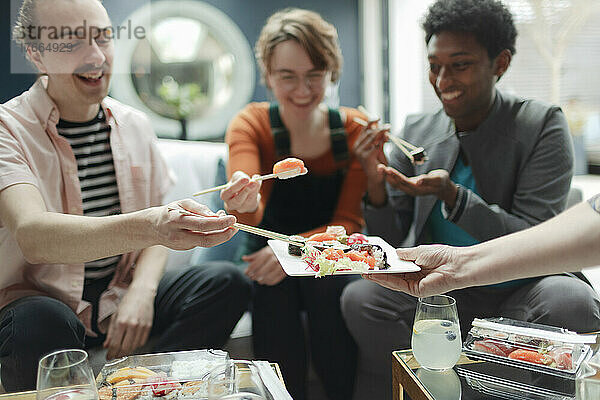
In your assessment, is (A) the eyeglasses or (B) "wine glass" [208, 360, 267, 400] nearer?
(B) "wine glass" [208, 360, 267, 400]

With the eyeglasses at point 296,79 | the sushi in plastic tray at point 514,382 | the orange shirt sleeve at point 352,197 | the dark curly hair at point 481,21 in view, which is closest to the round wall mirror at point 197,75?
the eyeglasses at point 296,79

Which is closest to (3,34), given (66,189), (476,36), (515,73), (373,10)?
(66,189)

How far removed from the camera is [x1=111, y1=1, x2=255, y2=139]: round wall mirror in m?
3.38

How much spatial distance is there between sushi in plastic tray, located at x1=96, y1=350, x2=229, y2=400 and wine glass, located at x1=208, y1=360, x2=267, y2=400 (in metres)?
0.03

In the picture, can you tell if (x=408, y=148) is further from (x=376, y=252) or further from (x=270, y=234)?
(x=270, y=234)

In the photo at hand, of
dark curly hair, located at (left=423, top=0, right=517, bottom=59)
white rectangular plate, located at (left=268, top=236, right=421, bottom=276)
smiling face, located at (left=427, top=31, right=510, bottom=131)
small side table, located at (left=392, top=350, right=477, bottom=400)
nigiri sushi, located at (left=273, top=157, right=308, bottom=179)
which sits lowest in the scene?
small side table, located at (left=392, top=350, right=477, bottom=400)

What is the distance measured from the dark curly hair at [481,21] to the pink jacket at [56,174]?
0.98m

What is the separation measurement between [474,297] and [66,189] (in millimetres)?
1170

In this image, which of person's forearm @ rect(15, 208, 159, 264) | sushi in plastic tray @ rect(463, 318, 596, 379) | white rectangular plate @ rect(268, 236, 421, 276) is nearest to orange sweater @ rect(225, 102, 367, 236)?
white rectangular plate @ rect(268, 236, 421, 276)

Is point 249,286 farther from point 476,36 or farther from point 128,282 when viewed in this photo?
point 476,36

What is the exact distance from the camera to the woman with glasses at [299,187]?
5.89 feet

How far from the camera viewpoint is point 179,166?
2143 mm

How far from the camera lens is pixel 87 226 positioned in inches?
51.0

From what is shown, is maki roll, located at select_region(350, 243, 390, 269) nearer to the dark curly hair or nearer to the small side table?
the small side table
